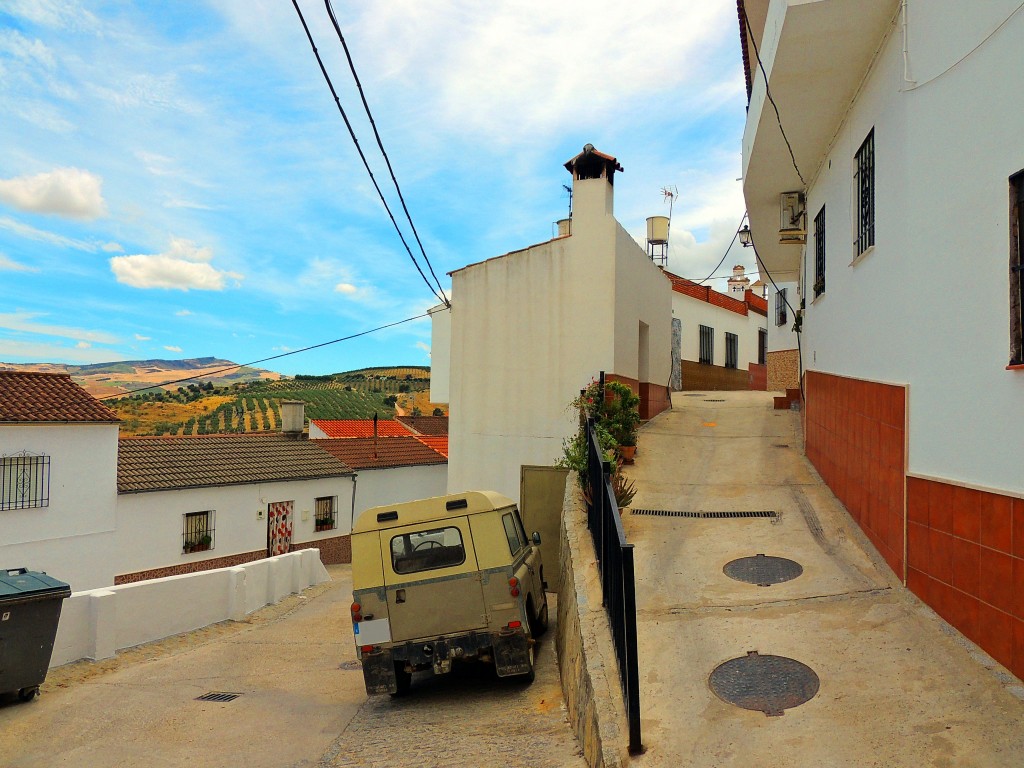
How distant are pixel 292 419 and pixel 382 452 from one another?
4.02 metres

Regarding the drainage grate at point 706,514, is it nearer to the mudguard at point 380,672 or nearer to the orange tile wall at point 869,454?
the orange tile wall at point 869,454

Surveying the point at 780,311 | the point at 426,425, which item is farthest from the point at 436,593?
the point at 426,425

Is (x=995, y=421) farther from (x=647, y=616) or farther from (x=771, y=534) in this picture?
(x=771, y=534)

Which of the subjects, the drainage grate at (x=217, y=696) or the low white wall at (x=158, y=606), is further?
the low white wall at (x=158, y=606)

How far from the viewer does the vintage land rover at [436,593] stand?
25.5ft

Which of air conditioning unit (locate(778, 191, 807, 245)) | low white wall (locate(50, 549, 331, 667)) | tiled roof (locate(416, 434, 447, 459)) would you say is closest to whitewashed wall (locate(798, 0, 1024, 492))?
air conditioning unit (locate(778, 191, 807, 245))

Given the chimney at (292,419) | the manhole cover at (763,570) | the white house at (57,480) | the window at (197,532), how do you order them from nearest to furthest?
the manhole cover at (763,570) → the white house at (57,480) → the window at (197,532) → the chimney at (292,419)

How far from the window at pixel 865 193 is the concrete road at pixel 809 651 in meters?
3.10

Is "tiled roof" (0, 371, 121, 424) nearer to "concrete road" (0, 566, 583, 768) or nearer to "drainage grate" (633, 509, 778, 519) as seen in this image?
"concrete road" (0, 566, 583, 768)

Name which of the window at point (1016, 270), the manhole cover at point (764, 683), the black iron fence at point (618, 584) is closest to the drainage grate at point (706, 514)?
Result: the black iron fence at point (618, 584)

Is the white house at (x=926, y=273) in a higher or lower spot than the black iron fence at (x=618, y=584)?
higher

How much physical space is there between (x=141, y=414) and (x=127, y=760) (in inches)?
2428

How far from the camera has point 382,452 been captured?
28109mm

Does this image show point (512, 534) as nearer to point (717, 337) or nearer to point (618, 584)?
point (618, 584)
